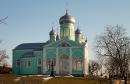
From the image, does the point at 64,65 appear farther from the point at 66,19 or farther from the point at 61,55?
the point at 66,19

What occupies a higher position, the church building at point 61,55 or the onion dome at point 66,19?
the onion dome at point 66,19

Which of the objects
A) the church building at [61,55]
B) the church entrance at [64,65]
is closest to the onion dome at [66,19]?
the church building at [61,55]

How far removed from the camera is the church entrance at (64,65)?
6743 centimetres

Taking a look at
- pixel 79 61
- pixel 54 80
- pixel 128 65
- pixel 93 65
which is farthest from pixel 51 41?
pixel 54 80

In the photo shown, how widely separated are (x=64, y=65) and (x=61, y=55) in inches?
87.4

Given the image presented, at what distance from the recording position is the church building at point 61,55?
221 feet

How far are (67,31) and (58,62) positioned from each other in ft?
26.7

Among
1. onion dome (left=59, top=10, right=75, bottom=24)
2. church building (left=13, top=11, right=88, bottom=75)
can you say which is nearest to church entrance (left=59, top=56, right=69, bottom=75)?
church building (left=13, top=11, right=88, bottom=75)

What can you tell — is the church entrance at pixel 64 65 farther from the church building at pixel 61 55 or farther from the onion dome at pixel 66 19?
the onion dome at pixel 66 19

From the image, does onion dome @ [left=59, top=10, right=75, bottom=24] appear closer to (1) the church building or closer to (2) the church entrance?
(1) the church building

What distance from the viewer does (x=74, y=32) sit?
240 ft

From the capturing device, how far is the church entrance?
67.4 m

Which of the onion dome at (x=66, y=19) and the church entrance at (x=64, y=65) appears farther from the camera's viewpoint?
the onion dome at (x=66, y=19)

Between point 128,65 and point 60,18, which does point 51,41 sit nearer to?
point 60,18
